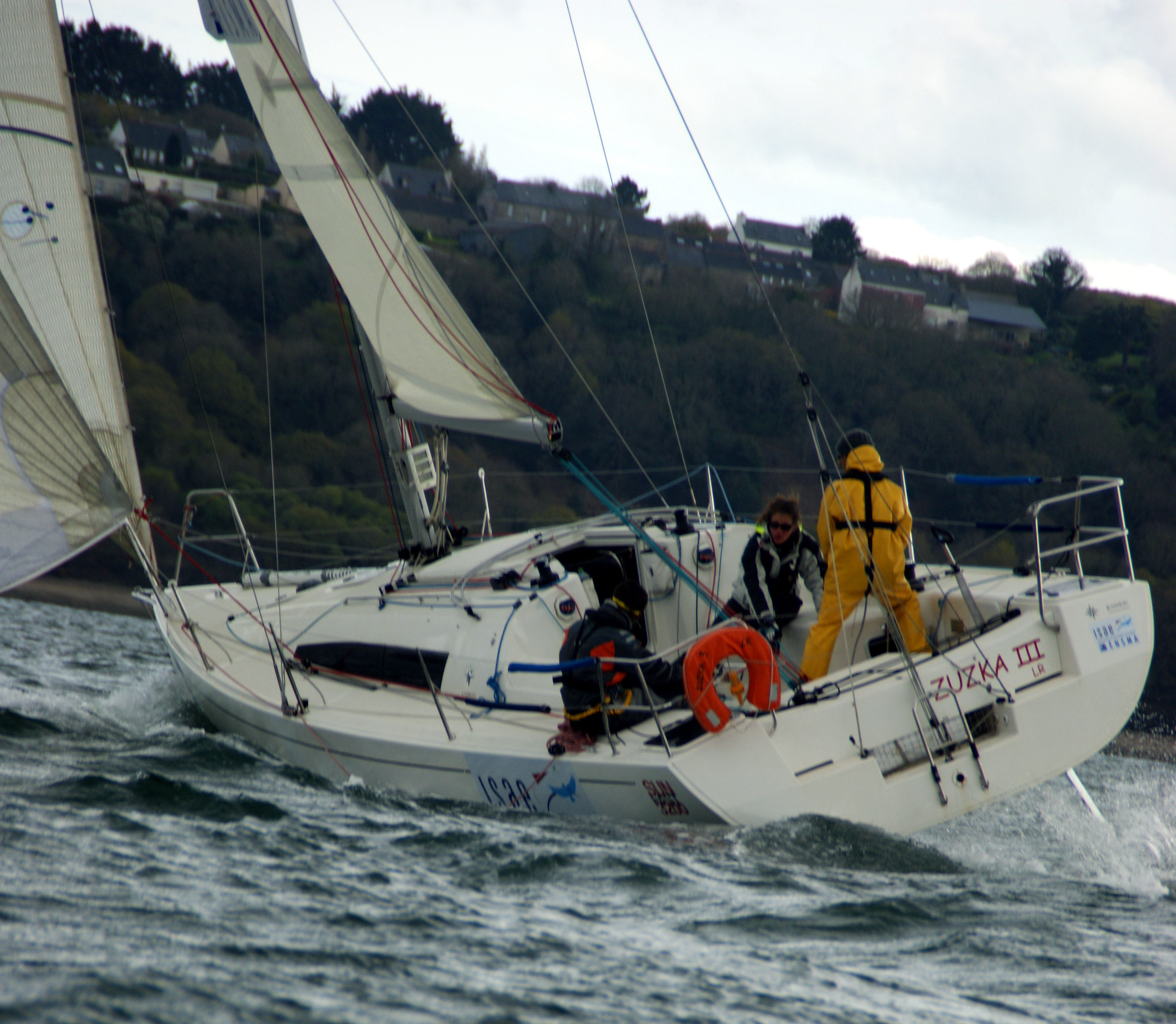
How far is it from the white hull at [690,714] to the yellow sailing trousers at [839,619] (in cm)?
16

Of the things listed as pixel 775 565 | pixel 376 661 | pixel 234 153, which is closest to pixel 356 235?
pixel 376 661

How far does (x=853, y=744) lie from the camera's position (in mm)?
4129

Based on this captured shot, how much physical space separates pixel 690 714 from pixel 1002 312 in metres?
54.9

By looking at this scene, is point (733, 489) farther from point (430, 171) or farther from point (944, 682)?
point (430, 171)

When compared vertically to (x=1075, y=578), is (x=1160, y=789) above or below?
below

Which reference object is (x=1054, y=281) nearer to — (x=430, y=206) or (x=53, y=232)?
(x=430, y=206)

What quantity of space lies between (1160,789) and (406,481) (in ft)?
18.9

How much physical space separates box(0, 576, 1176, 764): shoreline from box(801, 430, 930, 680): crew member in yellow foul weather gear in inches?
592

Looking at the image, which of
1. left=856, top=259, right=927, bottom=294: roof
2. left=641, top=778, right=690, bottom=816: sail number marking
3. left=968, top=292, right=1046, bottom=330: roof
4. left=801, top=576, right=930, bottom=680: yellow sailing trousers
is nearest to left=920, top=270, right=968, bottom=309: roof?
left=856, top=259, right=927, bottom=294: roof

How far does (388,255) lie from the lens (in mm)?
6379

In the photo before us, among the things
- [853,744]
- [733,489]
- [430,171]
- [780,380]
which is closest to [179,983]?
[853,744]

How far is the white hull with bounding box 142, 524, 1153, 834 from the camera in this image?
13.0 ft

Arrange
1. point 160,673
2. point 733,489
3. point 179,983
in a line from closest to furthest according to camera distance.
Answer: point 179,983 → point 160,673 → point 733,489

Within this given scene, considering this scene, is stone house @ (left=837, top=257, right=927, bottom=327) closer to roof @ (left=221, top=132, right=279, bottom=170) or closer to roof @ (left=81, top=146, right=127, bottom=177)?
roof @ (left=221, top=132, right=279, bottom=170)
